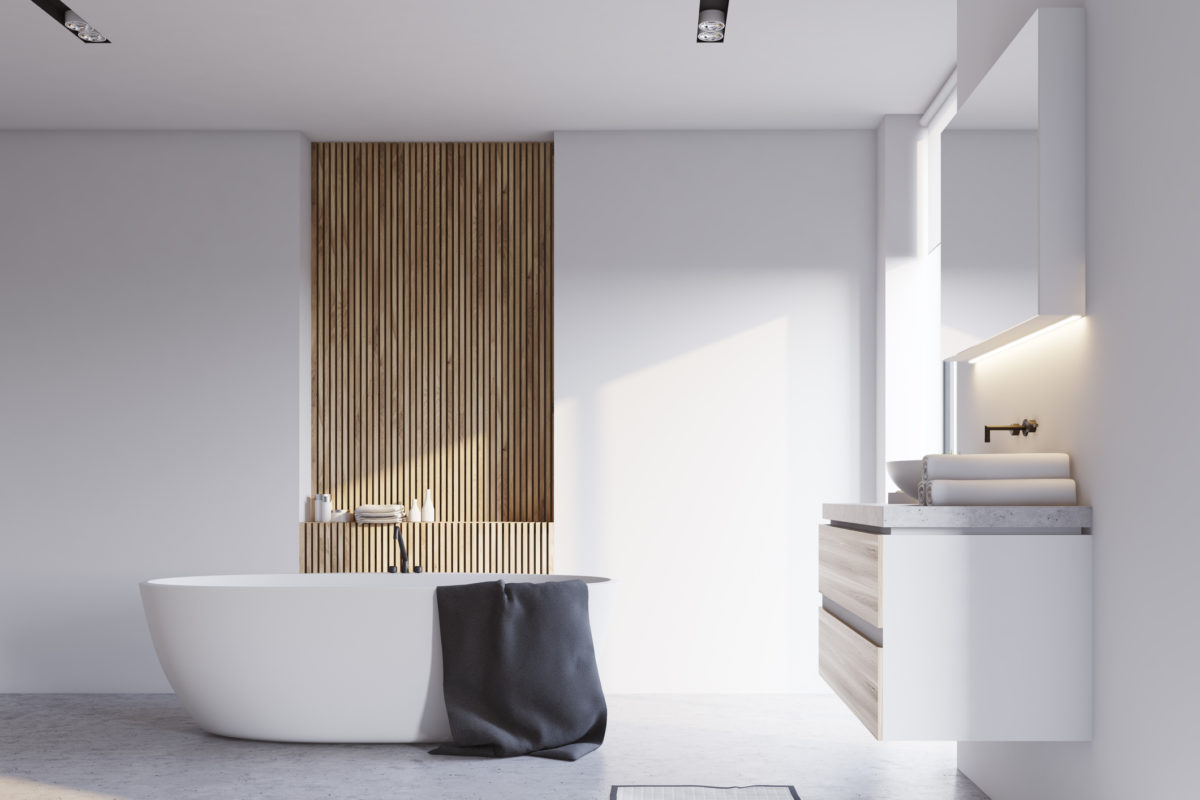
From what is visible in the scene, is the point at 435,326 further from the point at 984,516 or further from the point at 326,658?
the point at 984,516

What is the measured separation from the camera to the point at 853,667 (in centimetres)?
302

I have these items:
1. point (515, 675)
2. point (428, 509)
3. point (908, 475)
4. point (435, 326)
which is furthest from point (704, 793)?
point (435, 326)

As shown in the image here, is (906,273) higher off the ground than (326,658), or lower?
higher

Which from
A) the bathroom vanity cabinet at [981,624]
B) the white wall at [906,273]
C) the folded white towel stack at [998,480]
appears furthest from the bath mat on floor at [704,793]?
the white wall at [906,273]

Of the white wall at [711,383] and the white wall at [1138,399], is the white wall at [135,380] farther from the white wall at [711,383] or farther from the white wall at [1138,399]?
the white wall at [1138,399]

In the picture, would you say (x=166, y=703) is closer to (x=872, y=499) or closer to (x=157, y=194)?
(x=157, y=194)

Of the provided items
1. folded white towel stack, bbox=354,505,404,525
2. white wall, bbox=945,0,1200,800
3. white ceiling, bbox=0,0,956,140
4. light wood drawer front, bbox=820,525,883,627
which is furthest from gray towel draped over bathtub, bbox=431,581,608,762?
white ceiling, bbox=0,0,956,140

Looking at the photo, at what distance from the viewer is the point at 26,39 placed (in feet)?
15.2

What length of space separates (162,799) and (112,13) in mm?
2920

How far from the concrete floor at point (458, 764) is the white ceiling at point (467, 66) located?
9.36 feet

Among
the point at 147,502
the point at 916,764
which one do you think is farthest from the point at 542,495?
the point at 916,764

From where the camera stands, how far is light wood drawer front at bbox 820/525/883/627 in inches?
109

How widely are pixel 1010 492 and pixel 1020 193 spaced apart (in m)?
0.82

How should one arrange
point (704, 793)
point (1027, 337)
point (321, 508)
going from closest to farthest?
point (1027, 337) → point (704, 793) → point (321, 508)
